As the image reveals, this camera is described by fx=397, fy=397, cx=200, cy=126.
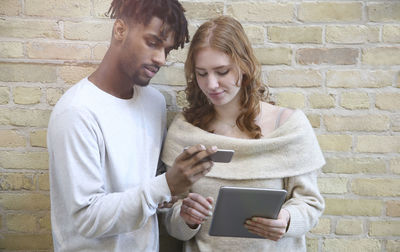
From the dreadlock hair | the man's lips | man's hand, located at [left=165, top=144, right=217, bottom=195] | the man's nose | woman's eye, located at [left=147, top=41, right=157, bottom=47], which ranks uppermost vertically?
the dreadlock hair

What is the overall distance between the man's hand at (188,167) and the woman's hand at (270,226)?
250 mm

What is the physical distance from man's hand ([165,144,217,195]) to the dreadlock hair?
17.5 inches

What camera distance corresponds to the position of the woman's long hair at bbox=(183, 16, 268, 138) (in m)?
1.43

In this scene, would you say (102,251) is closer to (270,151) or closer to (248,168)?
(248,168)

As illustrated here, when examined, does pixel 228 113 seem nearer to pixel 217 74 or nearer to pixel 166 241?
pixel 217 74

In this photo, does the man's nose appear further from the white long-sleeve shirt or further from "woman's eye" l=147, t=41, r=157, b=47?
the white long-sleeve shirt

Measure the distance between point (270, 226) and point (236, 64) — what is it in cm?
57

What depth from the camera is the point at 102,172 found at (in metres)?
1.35

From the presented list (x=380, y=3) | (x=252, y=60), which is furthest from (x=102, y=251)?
(x=380, y=3)

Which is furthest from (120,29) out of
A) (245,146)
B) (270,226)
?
(270,226)

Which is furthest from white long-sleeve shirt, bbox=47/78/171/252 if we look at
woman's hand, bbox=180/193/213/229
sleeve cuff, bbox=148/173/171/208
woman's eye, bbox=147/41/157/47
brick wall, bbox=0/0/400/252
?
brick wall, bbox=0/0/400/252

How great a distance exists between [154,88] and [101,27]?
34 cm

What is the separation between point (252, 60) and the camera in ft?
4.87

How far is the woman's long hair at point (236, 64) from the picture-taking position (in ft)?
4.68
